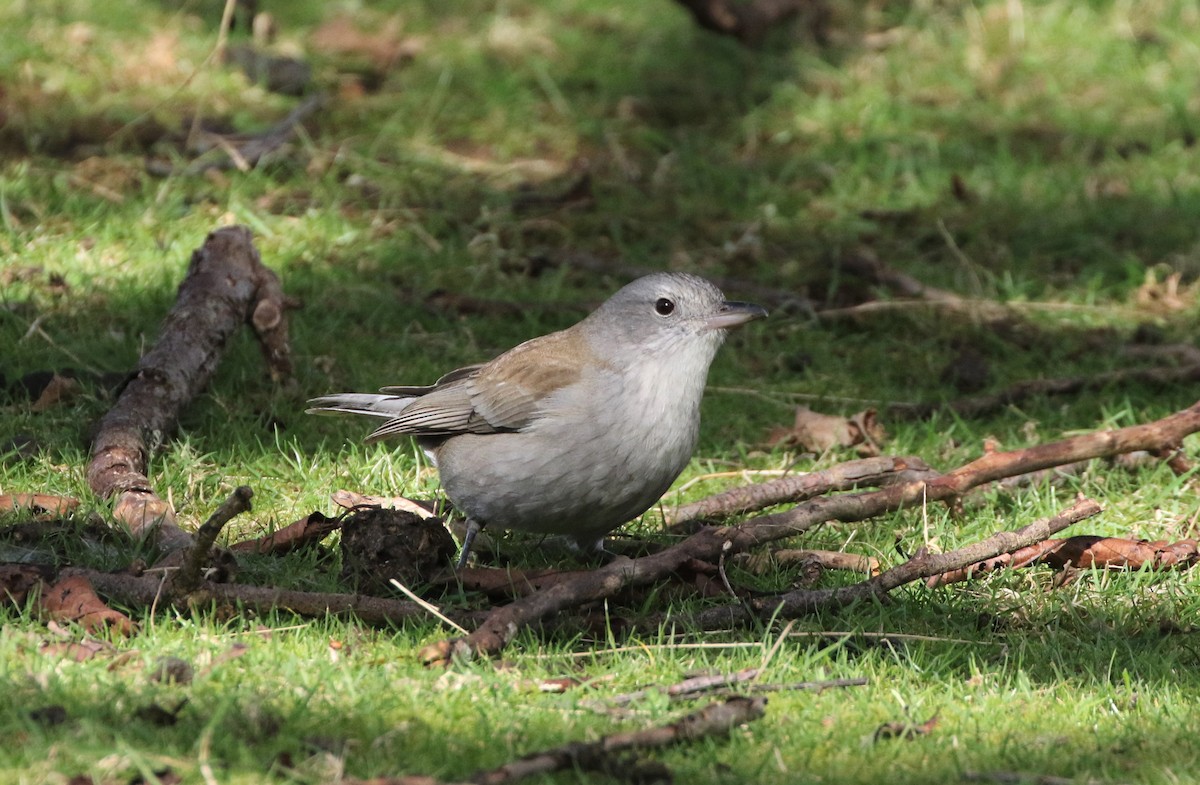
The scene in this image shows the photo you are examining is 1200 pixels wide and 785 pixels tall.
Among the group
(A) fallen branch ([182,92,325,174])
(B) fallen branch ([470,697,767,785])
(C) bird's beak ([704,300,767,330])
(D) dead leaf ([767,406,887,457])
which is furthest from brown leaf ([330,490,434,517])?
(A) fallen branch ([182,92,325,174])

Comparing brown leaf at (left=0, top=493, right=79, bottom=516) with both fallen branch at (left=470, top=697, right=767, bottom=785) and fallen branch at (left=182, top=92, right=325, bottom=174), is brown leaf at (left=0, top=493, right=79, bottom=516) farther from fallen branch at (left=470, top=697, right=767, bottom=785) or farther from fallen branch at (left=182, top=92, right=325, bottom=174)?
fallen branch at (left=182, top=92, right=325, bottom=174)

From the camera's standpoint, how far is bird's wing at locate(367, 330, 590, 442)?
5773 millimetres

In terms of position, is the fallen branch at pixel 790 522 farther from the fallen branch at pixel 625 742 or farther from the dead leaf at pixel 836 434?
the dead leaf at pixel 836 434

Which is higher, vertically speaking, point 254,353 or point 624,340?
point 624,340

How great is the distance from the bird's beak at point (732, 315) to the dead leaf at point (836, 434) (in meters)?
1.25

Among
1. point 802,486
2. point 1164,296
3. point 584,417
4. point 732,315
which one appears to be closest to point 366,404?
point 584,417

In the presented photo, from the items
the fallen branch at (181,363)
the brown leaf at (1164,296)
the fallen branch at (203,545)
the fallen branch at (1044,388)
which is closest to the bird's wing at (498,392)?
the fallen branch at (181,363)

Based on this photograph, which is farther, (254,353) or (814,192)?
(814,192)

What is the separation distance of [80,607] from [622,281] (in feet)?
15.3

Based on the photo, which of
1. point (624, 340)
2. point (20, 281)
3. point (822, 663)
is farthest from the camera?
point (20, 281)

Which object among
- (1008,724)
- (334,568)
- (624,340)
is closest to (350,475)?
(334,568)

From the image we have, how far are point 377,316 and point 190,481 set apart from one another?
226cm

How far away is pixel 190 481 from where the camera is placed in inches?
237

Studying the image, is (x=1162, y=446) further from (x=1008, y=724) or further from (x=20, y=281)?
(x=20, y=281)
